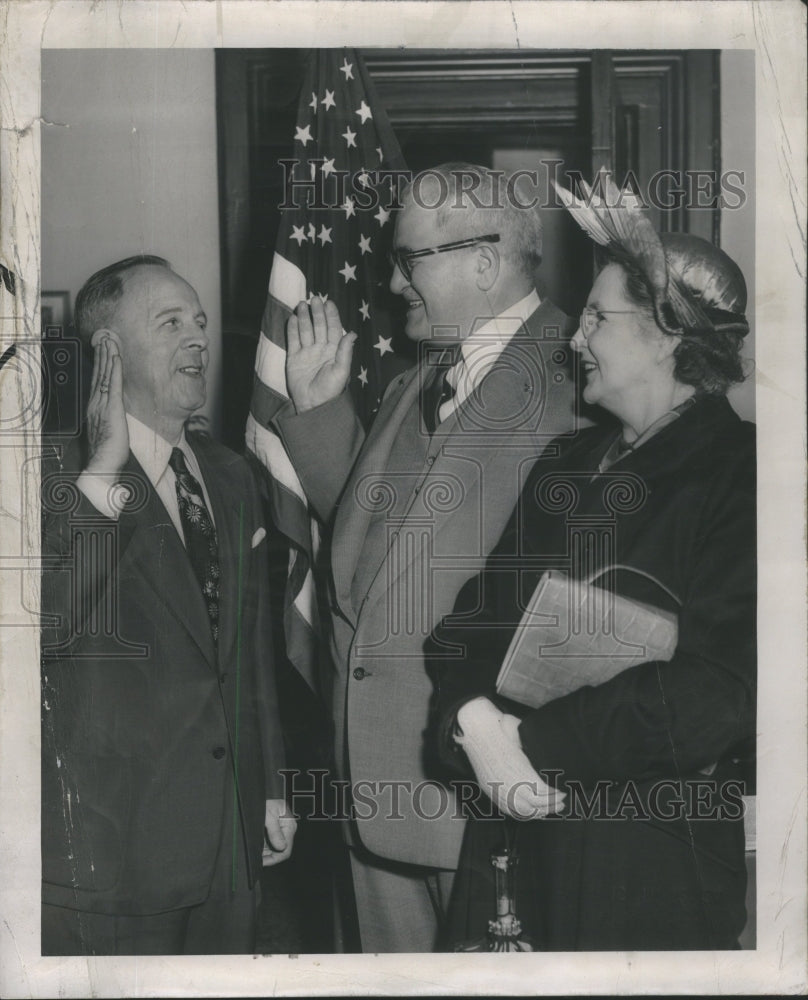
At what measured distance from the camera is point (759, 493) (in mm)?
2529

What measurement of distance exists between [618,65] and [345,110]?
1.99ft

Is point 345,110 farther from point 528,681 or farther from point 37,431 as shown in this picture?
point 528,681

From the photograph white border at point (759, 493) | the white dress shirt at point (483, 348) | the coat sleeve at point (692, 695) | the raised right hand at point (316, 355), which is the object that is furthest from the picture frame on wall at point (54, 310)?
the coat sleeve at point (692, 695)

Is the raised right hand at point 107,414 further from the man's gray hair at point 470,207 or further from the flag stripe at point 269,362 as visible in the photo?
the man's gray hair at point 470,207

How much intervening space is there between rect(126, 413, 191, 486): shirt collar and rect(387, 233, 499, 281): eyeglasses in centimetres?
59

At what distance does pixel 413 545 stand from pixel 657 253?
82cm

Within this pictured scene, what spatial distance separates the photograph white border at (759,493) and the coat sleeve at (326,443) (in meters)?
0.57

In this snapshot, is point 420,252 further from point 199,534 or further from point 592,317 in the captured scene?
point 199,534

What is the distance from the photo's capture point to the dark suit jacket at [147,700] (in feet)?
8.10

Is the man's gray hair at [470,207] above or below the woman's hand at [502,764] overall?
above

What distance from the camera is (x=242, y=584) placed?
250cm

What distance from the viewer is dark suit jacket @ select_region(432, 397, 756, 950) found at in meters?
2.44

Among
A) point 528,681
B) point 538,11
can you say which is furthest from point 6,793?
point 538,11

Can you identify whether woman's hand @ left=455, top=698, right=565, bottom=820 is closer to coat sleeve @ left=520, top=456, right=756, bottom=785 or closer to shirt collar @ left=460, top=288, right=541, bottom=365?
coat sleeve @ left=520, top=456, right=756, bottom=785
